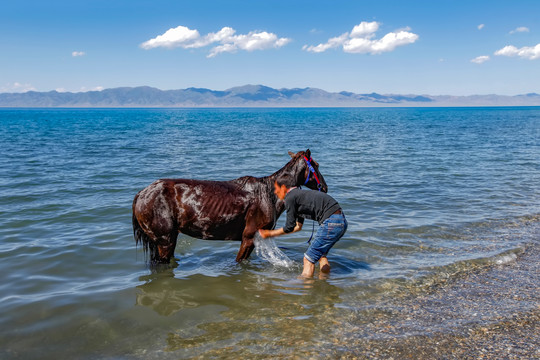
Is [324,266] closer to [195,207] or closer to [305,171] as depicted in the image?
[305,171]

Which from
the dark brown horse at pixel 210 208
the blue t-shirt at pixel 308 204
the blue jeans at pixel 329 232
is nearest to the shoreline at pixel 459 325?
the blue jeans at pixel 329 232

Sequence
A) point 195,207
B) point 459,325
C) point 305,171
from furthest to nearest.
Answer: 1. point 305,171
2. point 195,207
3. point 459,325

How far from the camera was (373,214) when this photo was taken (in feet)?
43.5

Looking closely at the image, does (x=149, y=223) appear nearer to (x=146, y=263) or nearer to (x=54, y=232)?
(x=146, y=263)

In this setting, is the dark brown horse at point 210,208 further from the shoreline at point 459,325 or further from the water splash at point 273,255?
the shoreline at point 459,325

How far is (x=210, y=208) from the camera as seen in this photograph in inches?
306

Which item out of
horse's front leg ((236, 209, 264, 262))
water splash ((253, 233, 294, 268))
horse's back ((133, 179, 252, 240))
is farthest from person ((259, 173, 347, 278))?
water splash ((253, 233, 294, 268))

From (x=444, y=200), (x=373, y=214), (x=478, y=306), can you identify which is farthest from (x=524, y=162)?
(x=478, y=306)

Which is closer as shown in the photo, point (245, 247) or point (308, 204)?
point (308, 204)

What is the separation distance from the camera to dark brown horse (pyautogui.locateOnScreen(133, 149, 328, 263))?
25.2 feet

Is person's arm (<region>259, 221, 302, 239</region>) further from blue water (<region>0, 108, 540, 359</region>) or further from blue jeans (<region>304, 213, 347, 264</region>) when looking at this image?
blue water (<region>0, 108, 540, 359</region>)

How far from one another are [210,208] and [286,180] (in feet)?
5.17

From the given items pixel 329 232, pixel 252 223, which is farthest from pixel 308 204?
pixel 252 223

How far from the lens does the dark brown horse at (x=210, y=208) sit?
7.69 meters
